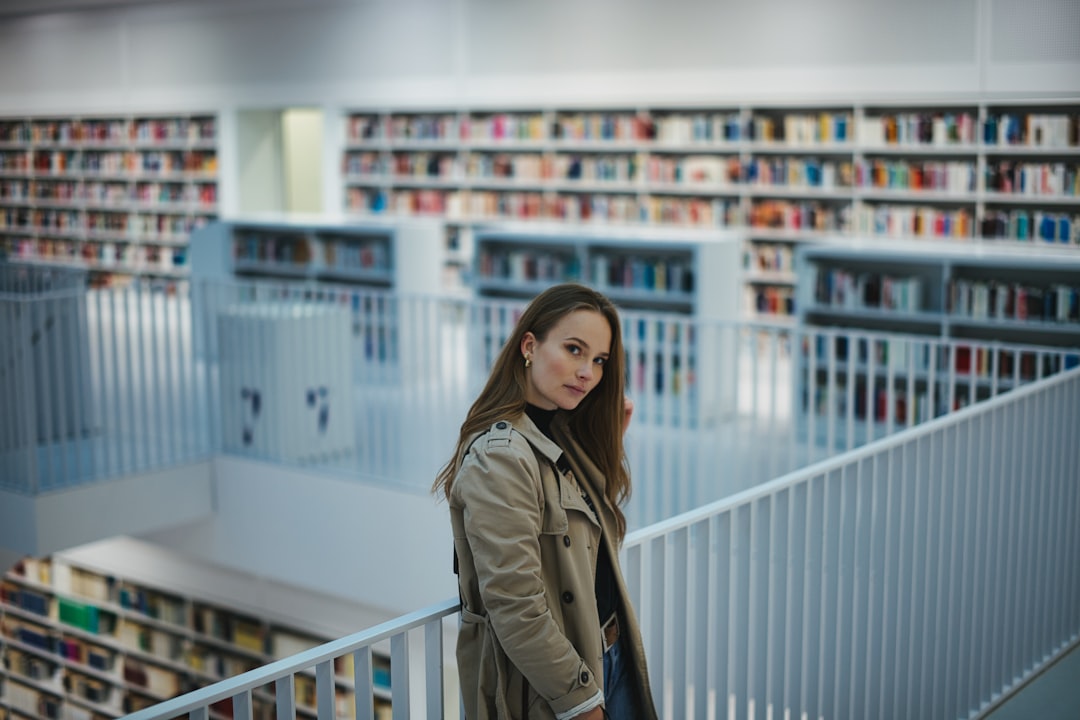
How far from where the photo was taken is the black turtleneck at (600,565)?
210cm

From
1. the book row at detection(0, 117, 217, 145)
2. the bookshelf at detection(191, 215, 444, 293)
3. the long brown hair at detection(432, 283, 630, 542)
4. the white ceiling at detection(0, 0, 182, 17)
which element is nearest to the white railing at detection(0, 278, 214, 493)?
the bookshelf at detection(191, 215, 444, 293)

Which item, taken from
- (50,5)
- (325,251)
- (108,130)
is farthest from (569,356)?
(108,130)

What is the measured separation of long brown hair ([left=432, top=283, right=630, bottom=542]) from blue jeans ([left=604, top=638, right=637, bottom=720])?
0.21 m

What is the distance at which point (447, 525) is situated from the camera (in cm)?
658

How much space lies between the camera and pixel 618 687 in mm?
2184

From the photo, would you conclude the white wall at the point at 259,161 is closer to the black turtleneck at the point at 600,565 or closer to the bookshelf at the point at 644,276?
the bookshelf at the point at 644,276

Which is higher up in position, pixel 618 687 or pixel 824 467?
pixel 824 467

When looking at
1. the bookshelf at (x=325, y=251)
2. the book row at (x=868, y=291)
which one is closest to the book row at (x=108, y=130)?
the bookshelf at (x=325, y=251)

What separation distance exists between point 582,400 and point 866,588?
1262 millimetres

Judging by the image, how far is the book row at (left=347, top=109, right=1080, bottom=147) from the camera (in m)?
8.36

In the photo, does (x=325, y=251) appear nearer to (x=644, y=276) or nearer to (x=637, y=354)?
(x=644, y=276)

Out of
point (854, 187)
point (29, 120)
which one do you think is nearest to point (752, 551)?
point (854, 187)

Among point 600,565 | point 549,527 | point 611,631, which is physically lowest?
point 611,631

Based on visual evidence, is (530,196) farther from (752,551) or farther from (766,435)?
(752,551)
